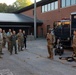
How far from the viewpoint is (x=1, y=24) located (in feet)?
143

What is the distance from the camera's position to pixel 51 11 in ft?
133

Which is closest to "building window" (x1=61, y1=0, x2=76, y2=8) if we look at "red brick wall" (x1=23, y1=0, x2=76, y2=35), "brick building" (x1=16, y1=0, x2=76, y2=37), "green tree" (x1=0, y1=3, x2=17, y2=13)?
"brick building" (x1=16, y1=0, x2=76, y2=37)

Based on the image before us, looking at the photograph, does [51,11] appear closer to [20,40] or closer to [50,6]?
[50,6]

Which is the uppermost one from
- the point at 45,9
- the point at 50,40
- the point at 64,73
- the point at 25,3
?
the point at 25,3

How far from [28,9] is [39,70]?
1617 inches

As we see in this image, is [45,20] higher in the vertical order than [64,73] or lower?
higher

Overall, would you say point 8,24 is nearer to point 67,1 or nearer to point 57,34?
point 67,1

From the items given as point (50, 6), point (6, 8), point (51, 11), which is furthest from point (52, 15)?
point (6, 8)

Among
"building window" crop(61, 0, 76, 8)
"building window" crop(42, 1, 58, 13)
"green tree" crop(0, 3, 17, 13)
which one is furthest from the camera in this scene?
"green tree" crop(0, 3, 17, 13)

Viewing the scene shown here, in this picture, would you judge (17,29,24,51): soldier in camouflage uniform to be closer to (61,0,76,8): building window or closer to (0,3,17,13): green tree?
(61,0,76,8): building window

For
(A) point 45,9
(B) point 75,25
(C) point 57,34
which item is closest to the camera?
(B) point 75,25

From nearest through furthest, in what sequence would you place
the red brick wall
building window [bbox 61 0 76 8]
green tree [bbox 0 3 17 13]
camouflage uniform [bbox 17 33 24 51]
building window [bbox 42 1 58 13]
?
1. camouflage uniform [bbox 17 33 24 51]
2. building window [bbox 61 0 76 8]
3. the red brick wall
4. building window [bbox 42 1 58 13]
5. green tree [bbox 0 3 17 13]

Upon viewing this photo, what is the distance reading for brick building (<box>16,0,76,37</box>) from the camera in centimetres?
3479

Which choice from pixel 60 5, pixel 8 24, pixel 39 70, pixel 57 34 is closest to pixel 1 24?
pixel 8 24
